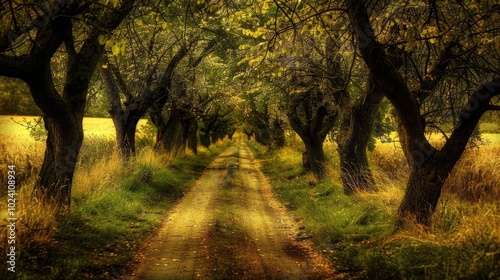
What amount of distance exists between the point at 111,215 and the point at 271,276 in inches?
195

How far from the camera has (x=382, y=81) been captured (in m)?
7.05

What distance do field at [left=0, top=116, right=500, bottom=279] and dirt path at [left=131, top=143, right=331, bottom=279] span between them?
39 cm

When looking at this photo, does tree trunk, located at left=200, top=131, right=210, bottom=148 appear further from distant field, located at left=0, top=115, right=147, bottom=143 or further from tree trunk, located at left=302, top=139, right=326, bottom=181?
tree trunk, located at left=302, top=139, right=326, bottom=181

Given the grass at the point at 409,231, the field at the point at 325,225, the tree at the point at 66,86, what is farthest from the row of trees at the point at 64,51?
the grass at the point at 409,231

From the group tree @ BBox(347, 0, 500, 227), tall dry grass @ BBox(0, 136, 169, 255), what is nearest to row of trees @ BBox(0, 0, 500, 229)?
tree @ BBox(347, 0, 500, 227)

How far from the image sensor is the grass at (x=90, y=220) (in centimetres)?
600

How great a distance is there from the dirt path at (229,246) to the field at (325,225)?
1.28ft

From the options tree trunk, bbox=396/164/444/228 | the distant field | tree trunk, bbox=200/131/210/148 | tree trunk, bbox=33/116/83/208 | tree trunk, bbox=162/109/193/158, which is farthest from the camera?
tree trunk, bbox=200/131/210/148

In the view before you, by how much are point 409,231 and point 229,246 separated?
10.9 ft

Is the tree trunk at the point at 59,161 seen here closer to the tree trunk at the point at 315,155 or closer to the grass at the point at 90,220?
the grass at the point at 90,220

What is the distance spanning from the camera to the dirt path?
6395 mm

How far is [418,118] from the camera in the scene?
24.3 ft

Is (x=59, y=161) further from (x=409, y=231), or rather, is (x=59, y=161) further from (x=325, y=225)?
(x=409, y=231)

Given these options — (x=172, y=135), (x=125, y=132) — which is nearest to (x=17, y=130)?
(x=172, y=135)
